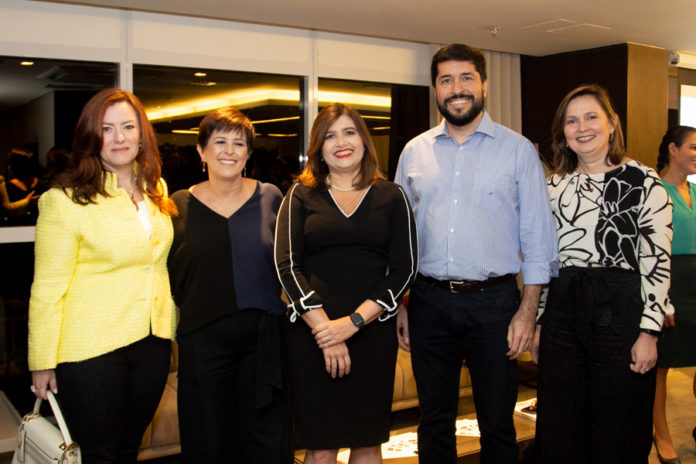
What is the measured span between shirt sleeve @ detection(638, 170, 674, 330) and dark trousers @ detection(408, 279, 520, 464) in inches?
18.0

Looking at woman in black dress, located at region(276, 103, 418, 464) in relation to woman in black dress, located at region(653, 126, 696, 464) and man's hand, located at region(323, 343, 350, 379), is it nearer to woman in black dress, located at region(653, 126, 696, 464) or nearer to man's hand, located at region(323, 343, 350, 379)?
man's hand, located at region(323, 343, 350, 379)

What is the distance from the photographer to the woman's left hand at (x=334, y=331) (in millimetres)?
2342

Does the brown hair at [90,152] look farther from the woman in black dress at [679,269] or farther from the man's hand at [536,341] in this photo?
the woman in black dress at [679,269]

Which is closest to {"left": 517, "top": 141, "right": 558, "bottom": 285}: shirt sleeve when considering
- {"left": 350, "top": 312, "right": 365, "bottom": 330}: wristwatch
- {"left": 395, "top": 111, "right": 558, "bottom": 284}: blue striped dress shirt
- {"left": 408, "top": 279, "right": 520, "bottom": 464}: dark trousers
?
{"left": 395, "top": 111, "right": 558, "bottom": 284}: blue striped dress shirt

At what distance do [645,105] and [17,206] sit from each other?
5.16m

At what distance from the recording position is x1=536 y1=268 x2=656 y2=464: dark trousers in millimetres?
2357

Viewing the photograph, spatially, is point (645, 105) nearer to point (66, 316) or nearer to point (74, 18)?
point (74, 18)

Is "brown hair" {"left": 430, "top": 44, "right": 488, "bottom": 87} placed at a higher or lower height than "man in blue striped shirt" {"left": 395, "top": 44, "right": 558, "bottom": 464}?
higher

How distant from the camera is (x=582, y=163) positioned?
8.41 ft

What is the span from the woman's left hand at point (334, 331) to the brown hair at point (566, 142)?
3.40 feet

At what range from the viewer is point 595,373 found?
7.83 ft

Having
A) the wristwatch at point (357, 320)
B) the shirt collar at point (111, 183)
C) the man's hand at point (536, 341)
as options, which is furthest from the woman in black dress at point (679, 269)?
the shirt collar at point (111, 183)

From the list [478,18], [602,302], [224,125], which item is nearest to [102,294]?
[224,125]

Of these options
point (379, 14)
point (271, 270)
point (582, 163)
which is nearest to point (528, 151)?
point (582, 163)
